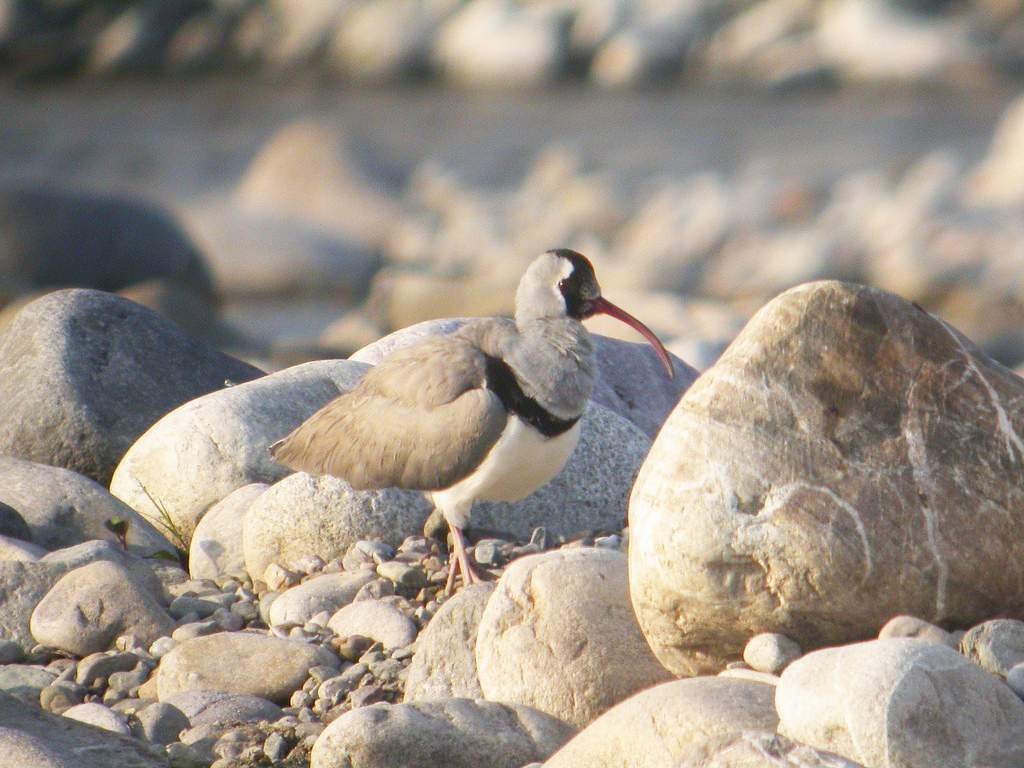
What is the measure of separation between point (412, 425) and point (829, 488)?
2041mm

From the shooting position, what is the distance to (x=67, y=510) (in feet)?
25.3

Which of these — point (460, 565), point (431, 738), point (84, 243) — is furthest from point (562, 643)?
point (84, 243)

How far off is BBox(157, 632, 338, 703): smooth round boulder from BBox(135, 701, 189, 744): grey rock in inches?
7.4

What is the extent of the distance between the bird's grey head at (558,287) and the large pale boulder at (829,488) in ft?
4.50

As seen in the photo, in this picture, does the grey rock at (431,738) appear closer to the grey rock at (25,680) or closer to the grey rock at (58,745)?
the grey rock at (58,745)

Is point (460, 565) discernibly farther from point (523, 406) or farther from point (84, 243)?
point (84, 243)

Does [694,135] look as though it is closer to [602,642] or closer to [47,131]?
[47,131]

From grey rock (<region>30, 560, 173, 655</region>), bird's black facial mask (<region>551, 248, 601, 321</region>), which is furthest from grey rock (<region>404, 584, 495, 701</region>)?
bird's black facial mask (<region>551, 248, 601, 321</region>)

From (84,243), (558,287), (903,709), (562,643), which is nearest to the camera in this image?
(903,709)

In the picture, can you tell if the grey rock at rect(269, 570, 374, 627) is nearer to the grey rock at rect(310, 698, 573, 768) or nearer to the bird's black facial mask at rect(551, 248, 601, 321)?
the grey rock at rect(310, 698, 573, 768)

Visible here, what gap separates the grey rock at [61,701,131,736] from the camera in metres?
5.95

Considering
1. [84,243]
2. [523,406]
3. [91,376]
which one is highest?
[523,406]

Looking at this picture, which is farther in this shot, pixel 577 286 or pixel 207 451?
pixel 207 451

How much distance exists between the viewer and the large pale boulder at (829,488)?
17.9ft
